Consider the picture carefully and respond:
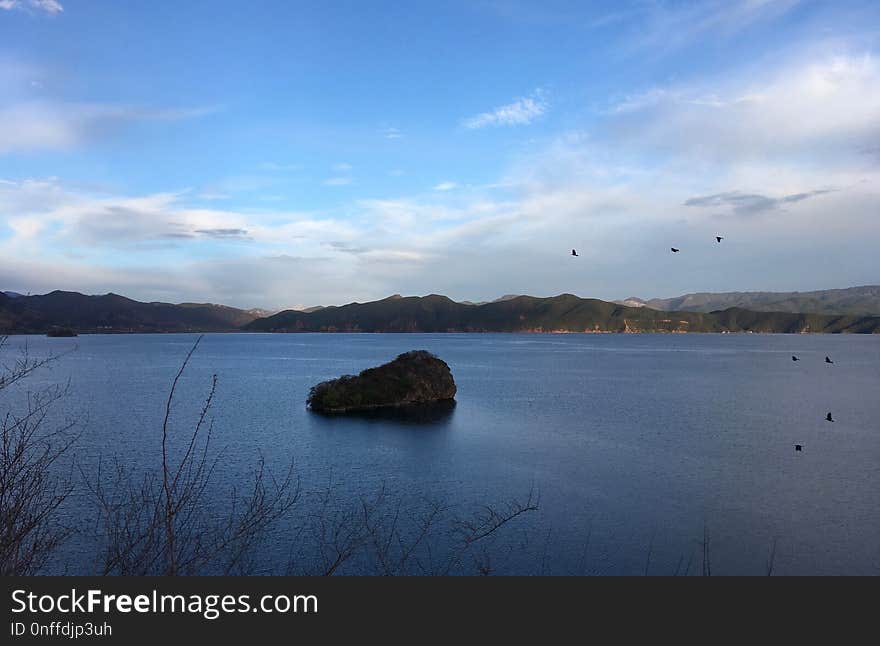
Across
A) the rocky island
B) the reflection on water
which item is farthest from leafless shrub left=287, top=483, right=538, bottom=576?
the rocky island

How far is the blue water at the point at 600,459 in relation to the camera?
86.2 ft

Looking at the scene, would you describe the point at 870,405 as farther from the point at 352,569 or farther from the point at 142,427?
the point at 142,427

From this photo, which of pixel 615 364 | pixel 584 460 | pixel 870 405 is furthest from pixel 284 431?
pixel 615 364

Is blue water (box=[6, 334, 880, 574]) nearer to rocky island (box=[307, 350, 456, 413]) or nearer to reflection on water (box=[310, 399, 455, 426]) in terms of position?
reflection on water (box=[310, 399, 455, 426])

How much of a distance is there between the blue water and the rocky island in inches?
132

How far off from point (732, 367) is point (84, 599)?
13580cm

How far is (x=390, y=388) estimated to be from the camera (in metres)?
70.7

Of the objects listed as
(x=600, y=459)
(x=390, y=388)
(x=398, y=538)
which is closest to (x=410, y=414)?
(x=390, y=388)

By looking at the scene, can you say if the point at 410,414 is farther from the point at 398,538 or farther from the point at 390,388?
the point at 398,538

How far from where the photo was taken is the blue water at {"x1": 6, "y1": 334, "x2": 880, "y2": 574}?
2627 cm

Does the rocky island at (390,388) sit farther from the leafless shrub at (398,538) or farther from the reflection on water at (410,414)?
the leafless shrub at (398,538)

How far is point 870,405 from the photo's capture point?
2756 inches

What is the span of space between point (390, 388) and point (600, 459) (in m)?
32.7

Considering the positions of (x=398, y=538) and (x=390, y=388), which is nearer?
(x=398, y=538)
